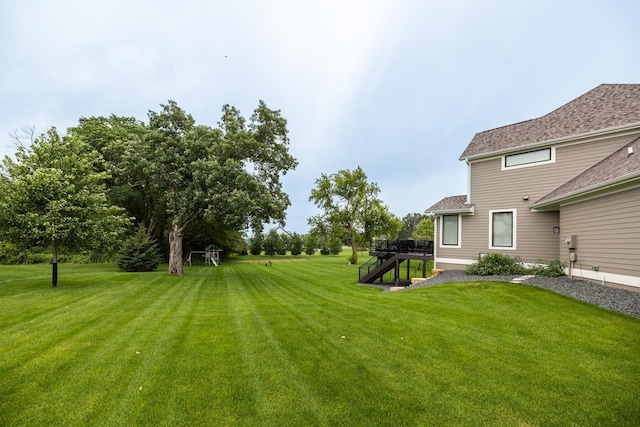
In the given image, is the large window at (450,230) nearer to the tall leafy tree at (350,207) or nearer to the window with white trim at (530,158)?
the window with white trim at (530,158)

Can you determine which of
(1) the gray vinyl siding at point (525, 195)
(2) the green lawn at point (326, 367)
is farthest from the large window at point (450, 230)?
(2) the green lawn at point (326, 367)

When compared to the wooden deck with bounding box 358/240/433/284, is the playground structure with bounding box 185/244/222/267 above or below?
below

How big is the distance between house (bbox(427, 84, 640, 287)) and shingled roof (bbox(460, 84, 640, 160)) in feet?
0.11

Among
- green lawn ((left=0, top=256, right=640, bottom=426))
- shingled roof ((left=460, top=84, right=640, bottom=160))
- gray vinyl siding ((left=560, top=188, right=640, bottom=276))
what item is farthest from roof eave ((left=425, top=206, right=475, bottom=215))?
green lawn ((left=0, top=256, right=640, bottom=426))

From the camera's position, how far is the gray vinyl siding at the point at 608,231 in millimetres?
6789

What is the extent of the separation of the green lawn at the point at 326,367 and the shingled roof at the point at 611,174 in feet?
10.2

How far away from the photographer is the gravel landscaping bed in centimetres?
620

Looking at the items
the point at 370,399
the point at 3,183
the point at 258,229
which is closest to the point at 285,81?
the point at 258,229

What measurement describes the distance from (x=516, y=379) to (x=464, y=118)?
2284cm

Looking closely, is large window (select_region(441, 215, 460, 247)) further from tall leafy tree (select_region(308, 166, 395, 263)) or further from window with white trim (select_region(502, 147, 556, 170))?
tall leafy tree (select_region(308, 166, 395, 263))

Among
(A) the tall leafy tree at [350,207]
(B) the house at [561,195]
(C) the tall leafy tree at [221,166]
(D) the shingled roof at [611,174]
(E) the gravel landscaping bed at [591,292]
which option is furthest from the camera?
(A) the tall leafy tree at [350,207]

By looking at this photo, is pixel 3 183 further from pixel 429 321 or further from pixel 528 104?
pixel 528 104

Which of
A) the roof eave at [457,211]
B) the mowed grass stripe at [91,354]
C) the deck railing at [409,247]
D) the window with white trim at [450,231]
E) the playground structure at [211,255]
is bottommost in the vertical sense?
the playground structure at [211,255]

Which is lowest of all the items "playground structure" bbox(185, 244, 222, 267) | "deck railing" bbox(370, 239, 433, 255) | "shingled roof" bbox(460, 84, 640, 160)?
"playground structure" bbox(185, 244, 222, 267)
